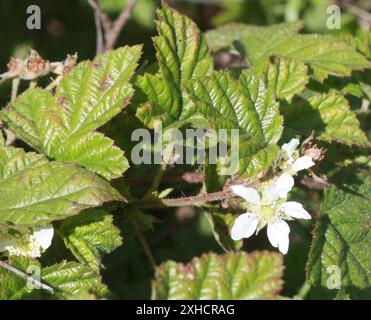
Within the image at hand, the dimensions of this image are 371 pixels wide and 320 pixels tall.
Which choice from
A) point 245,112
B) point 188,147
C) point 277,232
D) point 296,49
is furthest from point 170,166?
point 296,49

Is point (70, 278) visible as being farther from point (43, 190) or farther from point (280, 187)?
point (280, 187)

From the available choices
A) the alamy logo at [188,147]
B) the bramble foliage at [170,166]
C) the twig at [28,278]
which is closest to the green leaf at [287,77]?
the bramble foliage at [170,166]

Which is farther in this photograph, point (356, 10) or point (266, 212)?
point (356, 10)

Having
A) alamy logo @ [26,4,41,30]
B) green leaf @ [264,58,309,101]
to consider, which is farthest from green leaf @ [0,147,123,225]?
alamy logo @ [26,4,41,30]

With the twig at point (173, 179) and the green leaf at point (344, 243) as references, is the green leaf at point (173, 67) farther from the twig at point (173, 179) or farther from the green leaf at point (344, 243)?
the green leaf at point (344, 243)

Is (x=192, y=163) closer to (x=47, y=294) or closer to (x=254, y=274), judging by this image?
(x=254, y=274)

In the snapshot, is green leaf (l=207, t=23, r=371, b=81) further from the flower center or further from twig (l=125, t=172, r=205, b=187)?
the flower center
